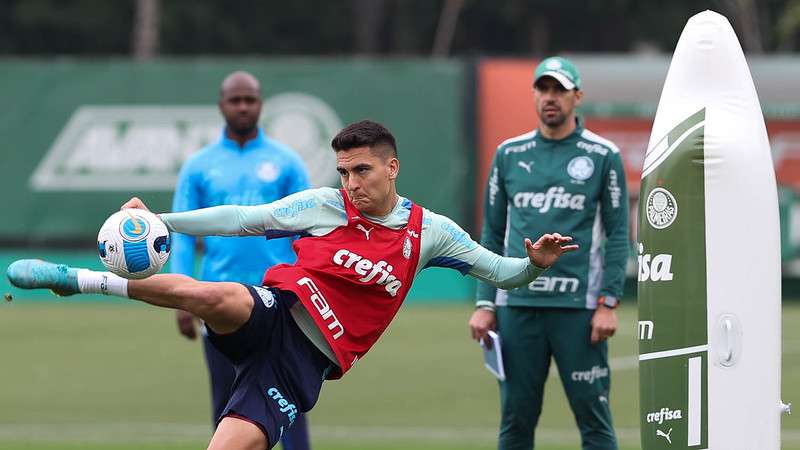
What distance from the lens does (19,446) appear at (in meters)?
10.9

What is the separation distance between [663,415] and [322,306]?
1.64m

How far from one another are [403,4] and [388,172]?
4745 centimetres

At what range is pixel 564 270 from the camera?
8.34 metres

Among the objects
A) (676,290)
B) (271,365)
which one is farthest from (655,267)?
(271,365)

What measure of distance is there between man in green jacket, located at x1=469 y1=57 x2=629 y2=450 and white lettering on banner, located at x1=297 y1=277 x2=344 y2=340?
1629 millimetres

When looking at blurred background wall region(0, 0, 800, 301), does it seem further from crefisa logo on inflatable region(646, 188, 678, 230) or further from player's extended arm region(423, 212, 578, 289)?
crefisa logo on inflatable region(646, 188, 678, 230)

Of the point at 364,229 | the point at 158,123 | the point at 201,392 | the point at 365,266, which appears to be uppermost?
the point at 158,123

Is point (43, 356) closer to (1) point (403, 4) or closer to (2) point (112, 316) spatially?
(2) point (112, 316)

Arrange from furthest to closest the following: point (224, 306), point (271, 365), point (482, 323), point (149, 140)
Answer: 1. point (149, 140)
2. point (482, 323)
3. point (271, 365)
4. point (224, 306)

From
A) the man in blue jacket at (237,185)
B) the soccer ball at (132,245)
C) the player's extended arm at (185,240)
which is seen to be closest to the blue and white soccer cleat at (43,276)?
the soccer ball at (132,245)

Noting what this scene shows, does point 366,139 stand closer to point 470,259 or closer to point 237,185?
point 470,259

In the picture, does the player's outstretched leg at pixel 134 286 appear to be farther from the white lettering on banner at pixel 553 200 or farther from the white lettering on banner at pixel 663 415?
the white lettering on banner at pixel 553 200

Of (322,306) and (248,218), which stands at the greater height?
(248,218)

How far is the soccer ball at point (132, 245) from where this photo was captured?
251 inches
